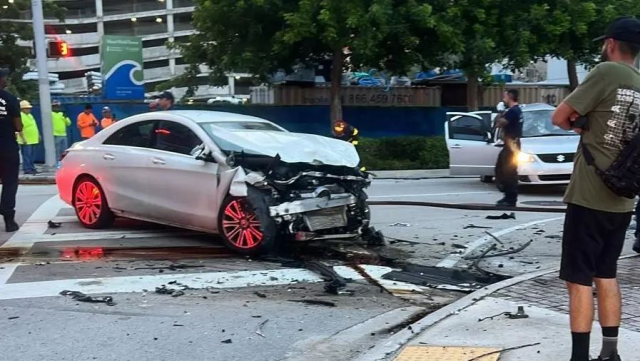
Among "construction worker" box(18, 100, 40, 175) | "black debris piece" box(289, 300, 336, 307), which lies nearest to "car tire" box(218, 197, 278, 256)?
"black debris piece" box(289, 300, 336, 307)

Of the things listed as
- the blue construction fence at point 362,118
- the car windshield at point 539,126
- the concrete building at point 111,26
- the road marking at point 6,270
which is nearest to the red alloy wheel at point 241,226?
the road marking at point 6,270

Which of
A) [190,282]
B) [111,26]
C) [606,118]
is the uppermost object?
[111,26]

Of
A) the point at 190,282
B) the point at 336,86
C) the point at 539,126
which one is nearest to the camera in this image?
the point at 190,282

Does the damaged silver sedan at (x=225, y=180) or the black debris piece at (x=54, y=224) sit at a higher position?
the damaged silver sedan at (x=225, y=180)

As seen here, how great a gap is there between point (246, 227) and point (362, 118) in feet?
58.4

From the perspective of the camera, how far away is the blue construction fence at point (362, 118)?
24156mm

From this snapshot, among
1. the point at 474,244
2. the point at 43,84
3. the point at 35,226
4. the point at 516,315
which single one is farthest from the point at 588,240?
the point at 43,84

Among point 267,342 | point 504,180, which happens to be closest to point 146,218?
point 267,342

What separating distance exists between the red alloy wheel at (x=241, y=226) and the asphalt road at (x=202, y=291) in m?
0.18

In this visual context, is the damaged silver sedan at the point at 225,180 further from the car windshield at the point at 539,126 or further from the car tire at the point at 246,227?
the car windshield at the point at 539,126

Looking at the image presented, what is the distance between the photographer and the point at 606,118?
4137mm

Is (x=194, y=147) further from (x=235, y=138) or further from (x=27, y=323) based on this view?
(x=27, y=323)

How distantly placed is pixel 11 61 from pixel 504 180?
1280 inches

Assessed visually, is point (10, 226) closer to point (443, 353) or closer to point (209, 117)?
point (209, 117)
